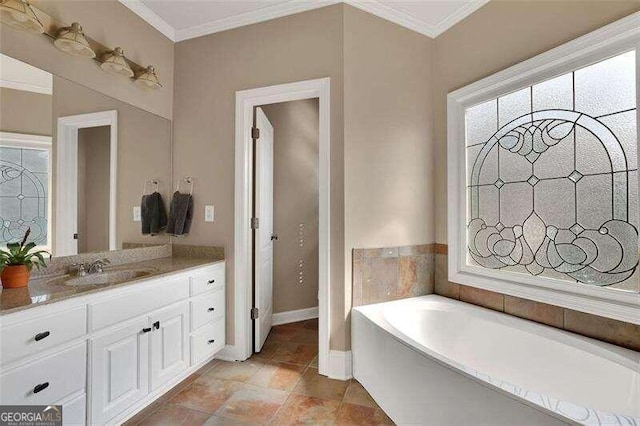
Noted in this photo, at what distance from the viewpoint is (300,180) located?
3430 mm

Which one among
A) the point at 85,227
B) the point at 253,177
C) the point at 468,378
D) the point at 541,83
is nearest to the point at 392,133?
the point at 541,83

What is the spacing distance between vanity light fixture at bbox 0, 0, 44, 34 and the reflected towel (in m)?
1.15

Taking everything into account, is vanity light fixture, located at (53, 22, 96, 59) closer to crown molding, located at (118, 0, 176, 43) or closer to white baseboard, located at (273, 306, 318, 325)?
crown molding, located at (118, 0, 176, 43)

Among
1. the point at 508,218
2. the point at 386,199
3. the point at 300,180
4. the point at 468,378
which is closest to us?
the point at 468,378

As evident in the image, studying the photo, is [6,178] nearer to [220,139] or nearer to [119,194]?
[119,194]

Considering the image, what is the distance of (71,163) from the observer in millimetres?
1843

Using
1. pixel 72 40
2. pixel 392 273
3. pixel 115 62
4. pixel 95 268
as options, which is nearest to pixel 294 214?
pixel 392 273

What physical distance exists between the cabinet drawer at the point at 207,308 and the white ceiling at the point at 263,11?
212 centimetres

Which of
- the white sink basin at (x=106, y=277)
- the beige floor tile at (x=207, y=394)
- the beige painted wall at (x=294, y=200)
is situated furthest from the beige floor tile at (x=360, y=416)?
the beige painted wall at (x=294, y=200)

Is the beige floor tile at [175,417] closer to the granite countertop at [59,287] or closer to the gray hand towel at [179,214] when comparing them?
the granite countertop at [59,287]

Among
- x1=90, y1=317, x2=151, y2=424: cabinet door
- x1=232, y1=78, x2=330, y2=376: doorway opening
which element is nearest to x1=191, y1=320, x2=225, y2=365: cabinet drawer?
x1=232, y1=78, x2=330, y2=376: doorway opening

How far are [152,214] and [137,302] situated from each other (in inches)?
35.9

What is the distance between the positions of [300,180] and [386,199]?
1382 mm

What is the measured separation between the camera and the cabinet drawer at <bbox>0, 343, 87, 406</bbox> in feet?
3.68
